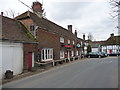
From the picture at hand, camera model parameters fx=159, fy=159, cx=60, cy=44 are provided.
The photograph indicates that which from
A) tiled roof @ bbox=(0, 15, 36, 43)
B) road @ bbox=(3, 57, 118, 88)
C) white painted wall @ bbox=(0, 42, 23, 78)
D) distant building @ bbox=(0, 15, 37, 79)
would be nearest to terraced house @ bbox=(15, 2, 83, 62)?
tiled roof @ bbox=(0, 15, 36, 43)

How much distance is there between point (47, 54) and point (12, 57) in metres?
9.31

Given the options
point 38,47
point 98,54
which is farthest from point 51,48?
point 98,54

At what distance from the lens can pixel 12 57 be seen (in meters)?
15.0

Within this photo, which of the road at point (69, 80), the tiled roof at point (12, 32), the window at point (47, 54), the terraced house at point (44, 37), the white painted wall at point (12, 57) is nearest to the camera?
the road at point (69, 80)

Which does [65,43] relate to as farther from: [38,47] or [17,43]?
[17,43]

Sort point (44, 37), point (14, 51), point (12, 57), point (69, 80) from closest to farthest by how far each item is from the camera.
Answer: point (69, 80) → point (12, 57) → point (14, 51) → point (44, 37)

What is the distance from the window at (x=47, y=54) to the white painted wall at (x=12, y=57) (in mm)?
6491

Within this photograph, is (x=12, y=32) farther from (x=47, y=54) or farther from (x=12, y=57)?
(x=47, y=54)

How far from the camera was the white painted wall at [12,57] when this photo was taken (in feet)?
45.6

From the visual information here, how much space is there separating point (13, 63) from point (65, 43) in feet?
62.3

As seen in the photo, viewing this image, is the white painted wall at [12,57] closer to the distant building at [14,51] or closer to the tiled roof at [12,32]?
the distant building at [14,51]

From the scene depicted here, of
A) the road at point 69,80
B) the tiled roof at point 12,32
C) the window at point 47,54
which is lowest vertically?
the road at point 69,80

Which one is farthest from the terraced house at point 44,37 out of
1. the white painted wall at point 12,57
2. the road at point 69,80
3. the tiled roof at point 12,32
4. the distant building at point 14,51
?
the road at point 69,80

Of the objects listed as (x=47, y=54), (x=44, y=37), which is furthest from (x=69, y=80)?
(x=47, y=54)
